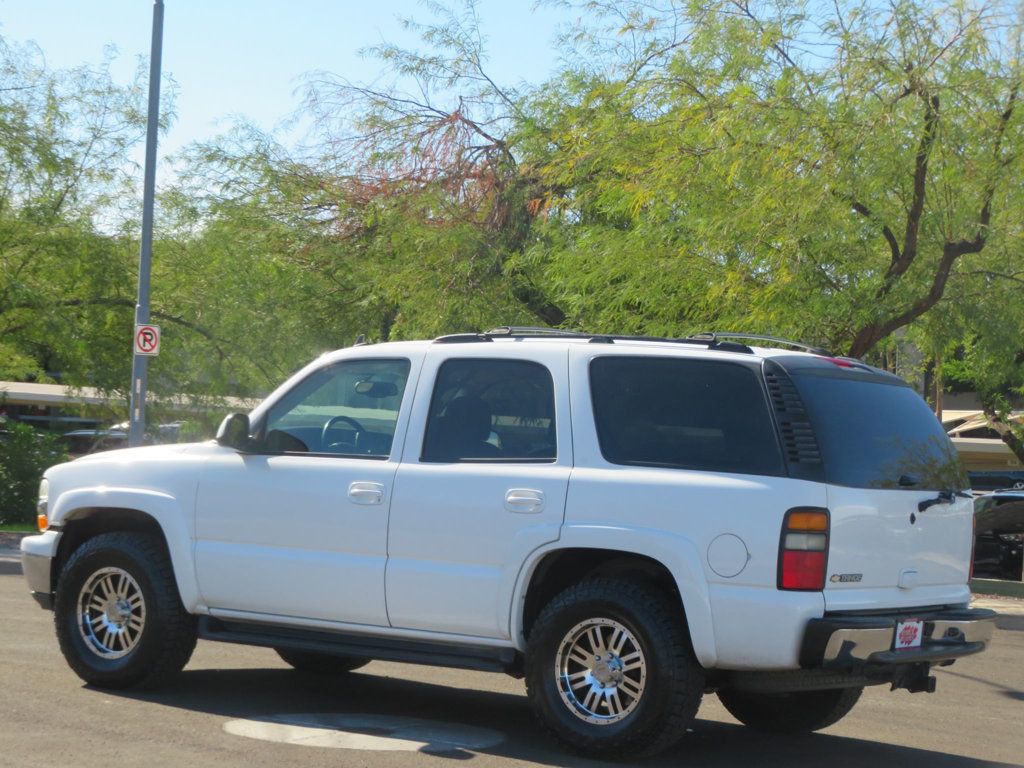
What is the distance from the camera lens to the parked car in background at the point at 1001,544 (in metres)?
20.0

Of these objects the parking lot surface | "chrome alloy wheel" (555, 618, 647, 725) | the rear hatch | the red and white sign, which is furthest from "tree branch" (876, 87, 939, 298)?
"chrome alloy wheel" (555, 618, 647, 725)

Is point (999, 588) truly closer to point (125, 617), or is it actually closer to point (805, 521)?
point (805, 521)

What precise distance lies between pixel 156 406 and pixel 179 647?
1656 centimetres

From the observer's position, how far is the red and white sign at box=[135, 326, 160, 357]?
→ 715 inches

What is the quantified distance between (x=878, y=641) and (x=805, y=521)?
62cm

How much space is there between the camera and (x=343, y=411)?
745 cm

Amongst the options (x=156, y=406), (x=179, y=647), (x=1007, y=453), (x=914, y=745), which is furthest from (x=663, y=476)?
(x=1007, y=453)

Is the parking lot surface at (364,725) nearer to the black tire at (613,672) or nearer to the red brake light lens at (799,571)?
the black tire at (613,672)

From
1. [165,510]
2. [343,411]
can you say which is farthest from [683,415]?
[165,510]

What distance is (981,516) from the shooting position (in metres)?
20.7

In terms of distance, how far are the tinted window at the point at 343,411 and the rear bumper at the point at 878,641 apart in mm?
2381

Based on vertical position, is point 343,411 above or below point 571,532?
above

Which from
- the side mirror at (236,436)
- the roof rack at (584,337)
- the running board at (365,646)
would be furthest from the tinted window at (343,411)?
the running board at (365,646)

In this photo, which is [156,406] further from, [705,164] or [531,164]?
[705,164]
